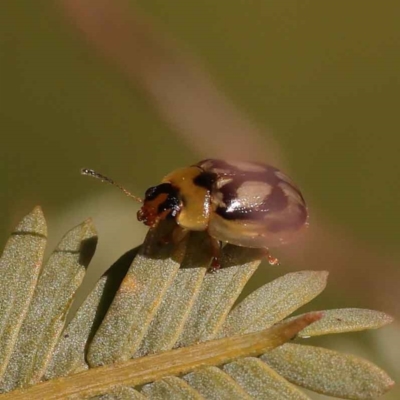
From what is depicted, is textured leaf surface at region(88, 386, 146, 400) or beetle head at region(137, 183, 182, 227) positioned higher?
beetle head at region(137, 183, 182, 227)

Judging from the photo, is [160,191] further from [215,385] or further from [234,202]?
[215,385]

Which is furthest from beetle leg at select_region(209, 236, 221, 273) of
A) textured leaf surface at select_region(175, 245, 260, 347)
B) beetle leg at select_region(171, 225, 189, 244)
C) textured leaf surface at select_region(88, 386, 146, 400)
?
textured leaf surface at select_region(88, 386, 146, 400)

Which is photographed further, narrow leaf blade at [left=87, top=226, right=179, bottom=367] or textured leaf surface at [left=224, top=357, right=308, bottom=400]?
narrow leaf blade at [left=87, top=226, right=179, bottom=367]

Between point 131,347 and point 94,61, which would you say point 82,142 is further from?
point 131,347

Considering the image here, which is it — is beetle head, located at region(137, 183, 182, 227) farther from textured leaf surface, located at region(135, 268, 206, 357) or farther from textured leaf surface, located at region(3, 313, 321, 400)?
textured leaf surface, located at region(3, 313, 321, 400)

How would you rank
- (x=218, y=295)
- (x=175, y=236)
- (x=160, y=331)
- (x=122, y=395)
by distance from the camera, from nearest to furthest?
(x=122, y=395), (x=160, y=331), (x=218, y=295), (x=175, y=236)

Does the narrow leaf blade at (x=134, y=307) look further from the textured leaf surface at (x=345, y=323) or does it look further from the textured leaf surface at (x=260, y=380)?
the textured leaf surface at (x=345, y=323)

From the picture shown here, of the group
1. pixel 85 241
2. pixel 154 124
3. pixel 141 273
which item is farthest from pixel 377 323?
pixel 154 124

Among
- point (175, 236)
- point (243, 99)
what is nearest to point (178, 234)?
point (175, 236)
